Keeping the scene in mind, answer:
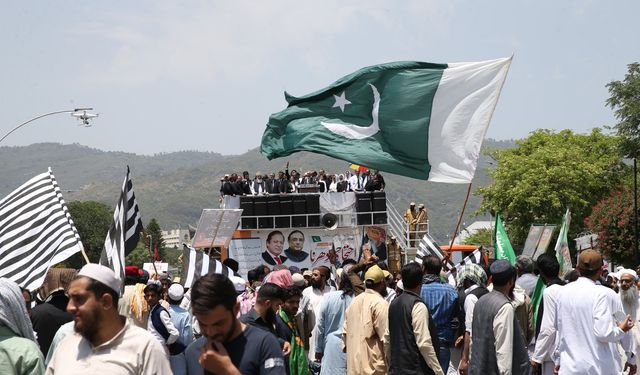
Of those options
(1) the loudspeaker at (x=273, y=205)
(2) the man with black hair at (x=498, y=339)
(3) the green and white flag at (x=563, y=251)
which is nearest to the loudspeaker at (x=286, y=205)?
(1) the loudspeaker at (x=273, y=205)

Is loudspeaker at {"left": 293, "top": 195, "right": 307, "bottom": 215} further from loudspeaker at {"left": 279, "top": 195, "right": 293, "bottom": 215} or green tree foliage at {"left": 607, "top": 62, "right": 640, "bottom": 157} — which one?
green tree foliage at {"left": 607, "top": 62, "right": 640, "bottom": 157}

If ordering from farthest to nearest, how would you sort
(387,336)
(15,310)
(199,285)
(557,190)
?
(557,190)
(387,336)
(15,310)
(199,285)

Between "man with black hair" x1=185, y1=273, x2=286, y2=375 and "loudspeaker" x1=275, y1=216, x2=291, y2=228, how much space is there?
113 ft

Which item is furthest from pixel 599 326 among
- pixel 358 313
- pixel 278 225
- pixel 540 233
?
pixel 278 225

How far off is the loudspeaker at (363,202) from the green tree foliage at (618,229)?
2201 centimetres

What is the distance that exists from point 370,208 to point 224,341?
3576 centimetres

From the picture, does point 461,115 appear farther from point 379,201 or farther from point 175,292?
point 379,201

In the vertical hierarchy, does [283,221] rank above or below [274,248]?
above

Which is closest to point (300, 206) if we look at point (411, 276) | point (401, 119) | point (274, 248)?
point (274, 248)

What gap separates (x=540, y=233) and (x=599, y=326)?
12.4 metres

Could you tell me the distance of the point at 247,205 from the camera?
3941 cm

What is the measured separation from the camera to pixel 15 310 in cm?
607

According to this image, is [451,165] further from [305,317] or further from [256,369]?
[256,369]

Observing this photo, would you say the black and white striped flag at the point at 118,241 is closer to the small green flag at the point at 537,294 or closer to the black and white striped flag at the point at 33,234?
the black and white striped flag at the point at 33,234
